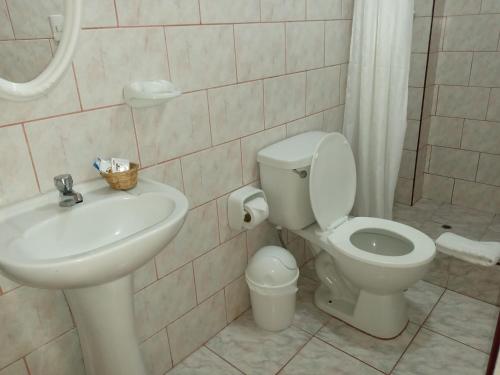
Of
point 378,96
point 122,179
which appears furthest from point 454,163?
point 122,179

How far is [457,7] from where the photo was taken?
2.46 m

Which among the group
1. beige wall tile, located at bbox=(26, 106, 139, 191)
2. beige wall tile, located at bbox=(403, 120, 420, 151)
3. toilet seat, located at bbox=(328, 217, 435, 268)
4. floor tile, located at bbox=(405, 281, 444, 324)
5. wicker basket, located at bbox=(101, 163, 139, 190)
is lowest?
floor tile, located at bbox=(405, 281, 444, 324)

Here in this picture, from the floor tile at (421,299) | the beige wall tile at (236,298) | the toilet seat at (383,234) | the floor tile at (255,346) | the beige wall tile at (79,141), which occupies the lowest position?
the floor tile at (255,346)

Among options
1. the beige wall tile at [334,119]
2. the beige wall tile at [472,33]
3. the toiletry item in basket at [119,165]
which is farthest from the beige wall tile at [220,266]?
the beige wall tile at [472,33]

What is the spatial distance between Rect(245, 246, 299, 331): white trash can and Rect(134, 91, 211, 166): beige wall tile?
0.58 m

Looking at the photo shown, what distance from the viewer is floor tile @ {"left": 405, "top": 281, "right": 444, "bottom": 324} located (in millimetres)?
1897

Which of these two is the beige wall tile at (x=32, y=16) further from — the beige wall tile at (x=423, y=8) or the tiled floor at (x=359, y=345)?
the beige wall tile at (x=423, y=8)

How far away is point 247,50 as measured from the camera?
5.30 feet

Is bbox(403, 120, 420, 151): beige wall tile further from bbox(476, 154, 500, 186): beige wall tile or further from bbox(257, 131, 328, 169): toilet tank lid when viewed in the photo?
bbox(257, 131, 328, 169): toilet tank lid

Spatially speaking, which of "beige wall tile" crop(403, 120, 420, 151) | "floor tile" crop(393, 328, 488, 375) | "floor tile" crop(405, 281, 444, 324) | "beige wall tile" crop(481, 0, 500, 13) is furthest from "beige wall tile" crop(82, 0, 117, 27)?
"beige wall tile" crop(481, 0, 500, 13)

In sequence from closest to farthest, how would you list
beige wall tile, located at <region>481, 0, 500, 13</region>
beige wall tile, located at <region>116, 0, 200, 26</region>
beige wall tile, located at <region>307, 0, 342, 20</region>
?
beige wall tile, located at <region>116, 0, 200, 26</region> < beige wall tile, located at <region>307, 0, 342, 20</region> < beige wall tile, located at <region>481, 0, 500, 13</region>

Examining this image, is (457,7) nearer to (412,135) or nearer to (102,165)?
(412,135)

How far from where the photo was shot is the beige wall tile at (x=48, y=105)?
105 centimetres

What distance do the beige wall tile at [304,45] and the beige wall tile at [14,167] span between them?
3.81ft
